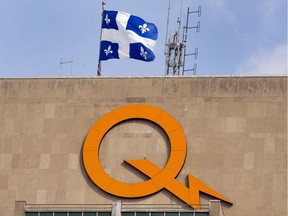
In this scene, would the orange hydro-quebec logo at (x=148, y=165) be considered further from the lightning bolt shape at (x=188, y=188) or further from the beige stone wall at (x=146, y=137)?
the beige stone wall at (x=146, y=137)

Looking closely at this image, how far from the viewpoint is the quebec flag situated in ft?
337

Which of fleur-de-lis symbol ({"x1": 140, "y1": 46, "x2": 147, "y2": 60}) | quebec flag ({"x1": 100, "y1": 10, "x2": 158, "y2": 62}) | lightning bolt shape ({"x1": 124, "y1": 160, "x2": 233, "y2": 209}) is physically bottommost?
lightning bolt shape ({"x1": 124, "y1": 160, "x2": 233, "y2": 209})

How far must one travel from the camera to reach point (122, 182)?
320 ft

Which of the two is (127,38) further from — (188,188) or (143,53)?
(188,188)

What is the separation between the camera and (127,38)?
103m

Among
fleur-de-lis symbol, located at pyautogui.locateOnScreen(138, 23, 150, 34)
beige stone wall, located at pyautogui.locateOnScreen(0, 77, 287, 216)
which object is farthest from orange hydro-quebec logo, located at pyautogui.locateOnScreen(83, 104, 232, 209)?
fleur-de-lis symbol, located at pyautogui.locateOnScreen(138, 23, 150, 34)

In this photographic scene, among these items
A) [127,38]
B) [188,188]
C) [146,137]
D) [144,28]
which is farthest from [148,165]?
[144,28]

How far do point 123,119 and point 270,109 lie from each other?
10298 millimetres

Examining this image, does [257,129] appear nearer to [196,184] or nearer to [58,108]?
[196,184]

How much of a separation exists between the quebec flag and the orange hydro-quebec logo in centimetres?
512

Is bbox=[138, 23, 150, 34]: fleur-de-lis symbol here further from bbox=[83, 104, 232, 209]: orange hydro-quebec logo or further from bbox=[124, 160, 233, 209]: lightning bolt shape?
bbox=[124, 160, 233, 209]: lightning bolt shape

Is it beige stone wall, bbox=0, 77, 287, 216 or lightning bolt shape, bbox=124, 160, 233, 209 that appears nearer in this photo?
lightning bolt shape, bbox=124, 160, 233, 209

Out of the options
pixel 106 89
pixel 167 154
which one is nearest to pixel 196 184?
pixel 167 154

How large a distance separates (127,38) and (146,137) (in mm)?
8688
